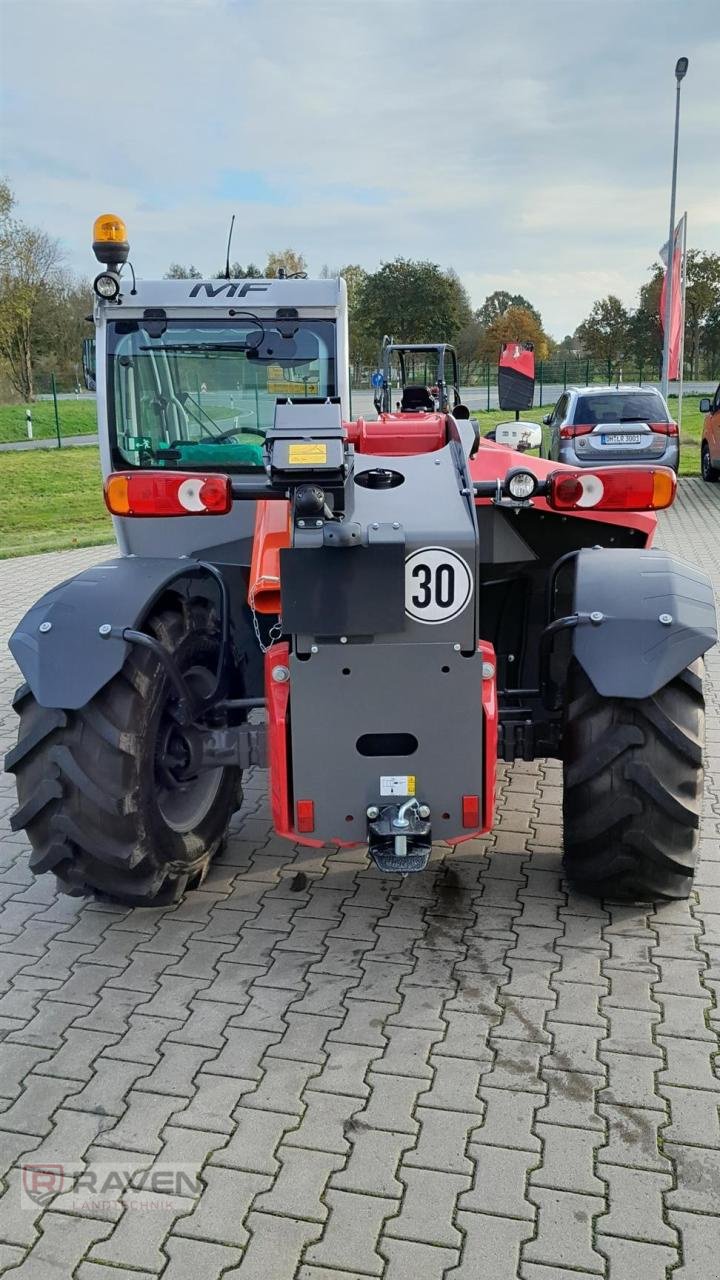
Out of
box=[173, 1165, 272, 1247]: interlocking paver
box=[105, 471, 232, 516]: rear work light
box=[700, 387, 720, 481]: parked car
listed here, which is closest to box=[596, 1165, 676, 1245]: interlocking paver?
box=[173, 1165, 272, 1247]: interlocking paver

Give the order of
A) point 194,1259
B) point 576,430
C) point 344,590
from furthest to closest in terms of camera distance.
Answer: point 576,430
point 344,590
point 194,1259

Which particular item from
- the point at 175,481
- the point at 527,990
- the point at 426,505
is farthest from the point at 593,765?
the point at 175,481

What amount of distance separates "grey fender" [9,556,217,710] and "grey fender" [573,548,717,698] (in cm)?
158

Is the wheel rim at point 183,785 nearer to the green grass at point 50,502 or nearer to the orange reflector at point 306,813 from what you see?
the orange reflector at point 306,813

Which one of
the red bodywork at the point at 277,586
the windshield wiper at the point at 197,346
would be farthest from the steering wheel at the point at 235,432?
the red bodywork at the point at 277,586

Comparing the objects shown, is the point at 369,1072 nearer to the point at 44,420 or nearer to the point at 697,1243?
the point at 697,1243

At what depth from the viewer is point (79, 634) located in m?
3.81

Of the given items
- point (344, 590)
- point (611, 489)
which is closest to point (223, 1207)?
point (344, 590)

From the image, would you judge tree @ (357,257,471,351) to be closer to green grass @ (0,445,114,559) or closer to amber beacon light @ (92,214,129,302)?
green grass @ (0,445,114,559)

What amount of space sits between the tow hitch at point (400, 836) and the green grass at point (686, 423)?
13.0m

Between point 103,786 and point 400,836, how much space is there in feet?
A: 3.46

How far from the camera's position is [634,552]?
428 centimetres

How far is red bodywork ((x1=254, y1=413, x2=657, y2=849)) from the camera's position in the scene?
3705 millimetres

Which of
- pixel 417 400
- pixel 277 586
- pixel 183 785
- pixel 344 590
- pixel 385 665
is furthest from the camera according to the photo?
pixel 417 400
